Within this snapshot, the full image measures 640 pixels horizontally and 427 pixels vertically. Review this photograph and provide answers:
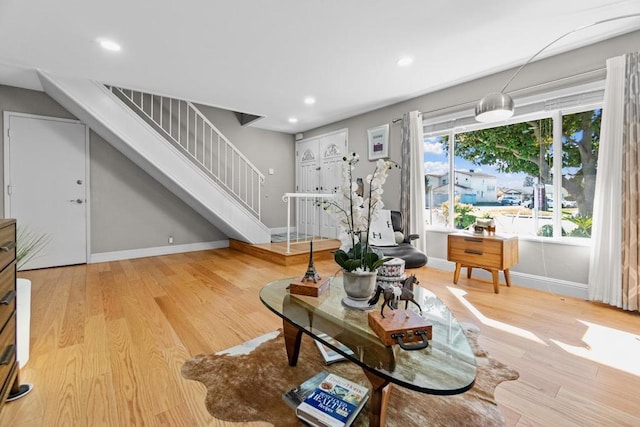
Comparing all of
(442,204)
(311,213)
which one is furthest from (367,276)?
(311,213)

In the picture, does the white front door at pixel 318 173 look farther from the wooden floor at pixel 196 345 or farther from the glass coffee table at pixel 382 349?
the glass coffee table at pixel 382 349

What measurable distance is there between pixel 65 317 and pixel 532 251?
4577mm

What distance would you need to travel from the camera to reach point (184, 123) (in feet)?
16.9

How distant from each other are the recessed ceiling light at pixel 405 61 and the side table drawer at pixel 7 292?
11.0ft

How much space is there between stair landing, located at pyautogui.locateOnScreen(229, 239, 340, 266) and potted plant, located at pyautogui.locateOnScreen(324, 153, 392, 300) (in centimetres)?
242

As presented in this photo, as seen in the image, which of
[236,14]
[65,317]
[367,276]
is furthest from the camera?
[65,317]

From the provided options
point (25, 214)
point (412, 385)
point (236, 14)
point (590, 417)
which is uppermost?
point (236, 14)

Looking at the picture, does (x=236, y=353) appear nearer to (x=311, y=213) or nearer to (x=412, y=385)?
(x=412, y=385)

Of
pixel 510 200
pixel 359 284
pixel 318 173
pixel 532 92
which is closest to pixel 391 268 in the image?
pixel 359 284

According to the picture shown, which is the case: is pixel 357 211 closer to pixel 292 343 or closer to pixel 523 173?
pixel 292 343

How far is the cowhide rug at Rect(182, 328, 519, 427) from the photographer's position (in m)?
1.29

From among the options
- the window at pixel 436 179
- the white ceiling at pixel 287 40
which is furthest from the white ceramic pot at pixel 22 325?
the window at pixel 436 179

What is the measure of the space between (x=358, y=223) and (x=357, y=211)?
0.21 ft

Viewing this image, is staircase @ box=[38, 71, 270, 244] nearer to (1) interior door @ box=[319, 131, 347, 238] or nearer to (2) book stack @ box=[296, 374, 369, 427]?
(1) interior door @ box=[319, 131, 347, 238]
